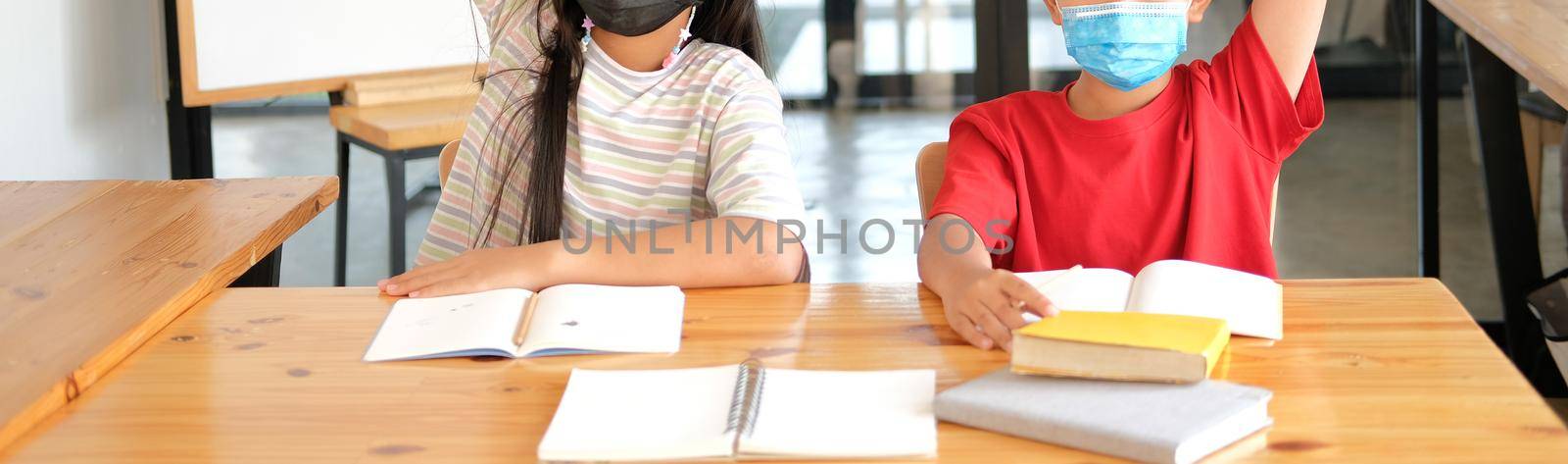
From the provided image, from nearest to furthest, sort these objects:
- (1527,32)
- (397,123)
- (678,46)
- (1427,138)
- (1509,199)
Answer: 1. (678,46)
2. (1527,32)
3. (1509,199)
4. (397,123)
5. (1427,138)

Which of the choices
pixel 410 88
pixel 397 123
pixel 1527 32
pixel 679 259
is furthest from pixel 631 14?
pixel 410 88

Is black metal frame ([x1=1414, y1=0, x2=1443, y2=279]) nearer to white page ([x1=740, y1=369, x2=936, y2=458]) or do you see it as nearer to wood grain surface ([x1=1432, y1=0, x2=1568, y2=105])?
wood grain surface ([x1=1432, y1=0, x2=1568, y2=105])

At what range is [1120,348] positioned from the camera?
0.95 meters

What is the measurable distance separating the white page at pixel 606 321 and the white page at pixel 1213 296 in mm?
399

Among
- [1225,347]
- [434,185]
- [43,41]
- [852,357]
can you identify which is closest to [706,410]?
[852,357]

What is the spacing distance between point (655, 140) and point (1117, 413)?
0.77 meters

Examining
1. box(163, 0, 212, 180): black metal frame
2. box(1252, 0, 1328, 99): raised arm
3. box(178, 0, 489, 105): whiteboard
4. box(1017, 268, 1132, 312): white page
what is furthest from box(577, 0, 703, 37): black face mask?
box(163, 0, 212, 180): black metal frame

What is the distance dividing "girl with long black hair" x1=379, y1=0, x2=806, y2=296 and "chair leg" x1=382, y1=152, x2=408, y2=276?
1.14 meters

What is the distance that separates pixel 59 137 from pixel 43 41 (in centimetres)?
20

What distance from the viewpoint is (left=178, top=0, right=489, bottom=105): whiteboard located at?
116 inches

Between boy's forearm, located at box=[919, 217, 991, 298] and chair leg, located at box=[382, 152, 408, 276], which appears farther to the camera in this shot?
chair leg, located at box=[382, 152, 408, 276]

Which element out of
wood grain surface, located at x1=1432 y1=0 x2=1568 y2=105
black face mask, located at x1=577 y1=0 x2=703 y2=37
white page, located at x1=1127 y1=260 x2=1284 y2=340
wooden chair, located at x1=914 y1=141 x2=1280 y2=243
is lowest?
white page, located at x1=1127 y1=260 x2=1284 y2=340

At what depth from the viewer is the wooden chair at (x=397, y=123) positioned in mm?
2762

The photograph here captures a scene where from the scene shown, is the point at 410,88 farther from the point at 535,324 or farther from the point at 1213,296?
the point at 1213,296
